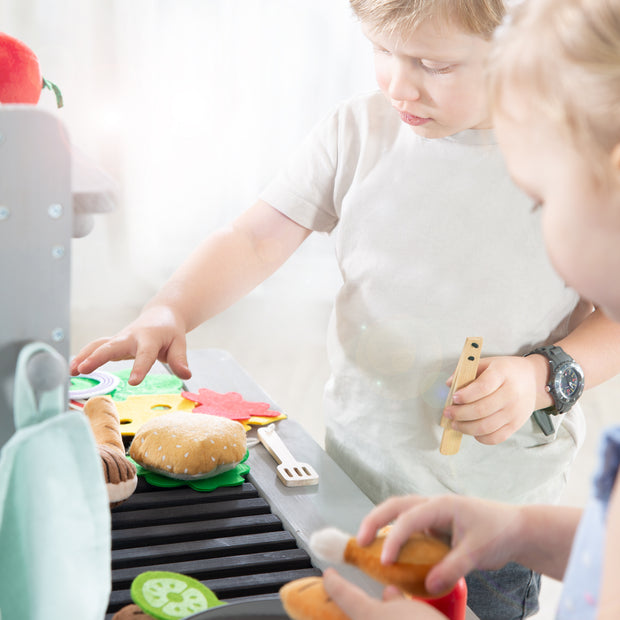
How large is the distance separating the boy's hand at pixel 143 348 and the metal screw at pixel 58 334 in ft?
1.00

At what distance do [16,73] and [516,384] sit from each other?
0.52m

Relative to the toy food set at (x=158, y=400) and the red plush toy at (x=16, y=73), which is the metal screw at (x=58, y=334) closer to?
the red plush toy at (x=16, y=73)

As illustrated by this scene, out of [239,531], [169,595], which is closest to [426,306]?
[239,531]

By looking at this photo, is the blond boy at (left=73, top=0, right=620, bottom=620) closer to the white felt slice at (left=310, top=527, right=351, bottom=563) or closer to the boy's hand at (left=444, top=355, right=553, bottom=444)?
the boy's hand at (left=444, top=355, right=553, bottom=444)

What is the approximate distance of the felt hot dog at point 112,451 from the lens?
605 millimetres

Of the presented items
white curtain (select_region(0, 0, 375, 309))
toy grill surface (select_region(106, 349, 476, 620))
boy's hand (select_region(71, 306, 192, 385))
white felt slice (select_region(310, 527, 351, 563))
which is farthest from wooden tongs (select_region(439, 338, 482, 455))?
white curtain (select_region(0, 0, 375, 309))

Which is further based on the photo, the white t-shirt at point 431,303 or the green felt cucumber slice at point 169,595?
the white t-shirt at point 431,303

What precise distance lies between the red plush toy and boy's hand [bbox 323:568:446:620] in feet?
1.09

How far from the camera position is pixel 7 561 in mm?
368

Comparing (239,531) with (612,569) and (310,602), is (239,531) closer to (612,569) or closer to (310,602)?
(310,602)

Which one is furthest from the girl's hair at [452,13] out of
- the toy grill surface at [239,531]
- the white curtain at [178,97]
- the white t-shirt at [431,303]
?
the white curtain at [178,97]

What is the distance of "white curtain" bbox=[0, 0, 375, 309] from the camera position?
6.29ft

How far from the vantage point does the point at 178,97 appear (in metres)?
2.02

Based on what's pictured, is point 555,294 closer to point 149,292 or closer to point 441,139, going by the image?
point 441,139
